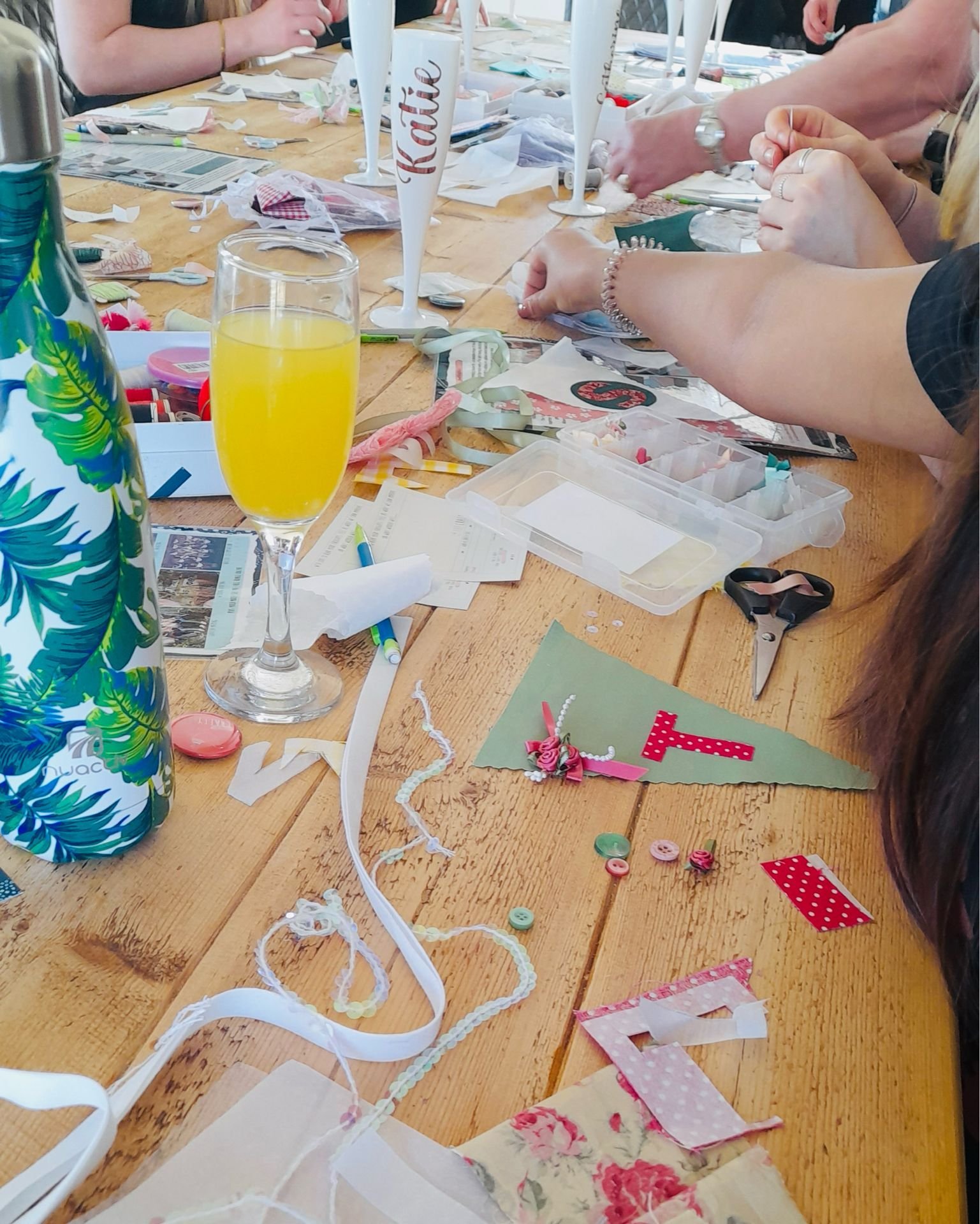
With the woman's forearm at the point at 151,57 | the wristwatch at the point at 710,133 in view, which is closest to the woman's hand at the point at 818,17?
the wristwatch at the point at 710,133

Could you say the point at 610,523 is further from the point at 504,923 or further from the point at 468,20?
the point at 468,20

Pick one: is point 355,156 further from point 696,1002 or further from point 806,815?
point 696,1002

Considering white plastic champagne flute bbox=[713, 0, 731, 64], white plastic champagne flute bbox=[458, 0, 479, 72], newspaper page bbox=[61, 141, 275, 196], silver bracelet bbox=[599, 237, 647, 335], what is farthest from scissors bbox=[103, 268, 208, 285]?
white plastic champagne flute bbox=[713, 0, 731, 64]

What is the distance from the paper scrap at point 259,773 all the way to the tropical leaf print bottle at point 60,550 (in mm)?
55

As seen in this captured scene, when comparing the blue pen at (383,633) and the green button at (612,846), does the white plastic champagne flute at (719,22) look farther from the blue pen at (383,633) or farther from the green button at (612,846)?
the green button at (612,846)

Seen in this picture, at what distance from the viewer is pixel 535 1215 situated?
37 centimetres

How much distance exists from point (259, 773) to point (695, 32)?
2.00m

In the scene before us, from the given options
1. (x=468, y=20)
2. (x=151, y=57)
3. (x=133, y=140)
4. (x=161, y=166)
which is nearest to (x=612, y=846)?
(x=161, y=166)

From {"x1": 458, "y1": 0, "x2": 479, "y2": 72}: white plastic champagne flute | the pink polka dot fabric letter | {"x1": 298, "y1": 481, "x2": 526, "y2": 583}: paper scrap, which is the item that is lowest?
{"x1": 298, "y1": 481, "x2": 526, "y2": 583}: paper scrap

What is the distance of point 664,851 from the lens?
0.53 metres

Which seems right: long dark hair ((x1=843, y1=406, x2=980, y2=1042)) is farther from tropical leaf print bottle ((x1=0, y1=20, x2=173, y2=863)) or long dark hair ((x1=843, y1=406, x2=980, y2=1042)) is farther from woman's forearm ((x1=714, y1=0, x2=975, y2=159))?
woman's forearm ((x1=714, y1=0, x2=975, y2=159))

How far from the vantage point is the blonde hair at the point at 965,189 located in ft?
2.66

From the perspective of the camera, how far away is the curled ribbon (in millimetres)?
569

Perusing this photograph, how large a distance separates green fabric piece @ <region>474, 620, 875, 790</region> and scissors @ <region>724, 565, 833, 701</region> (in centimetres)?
7
